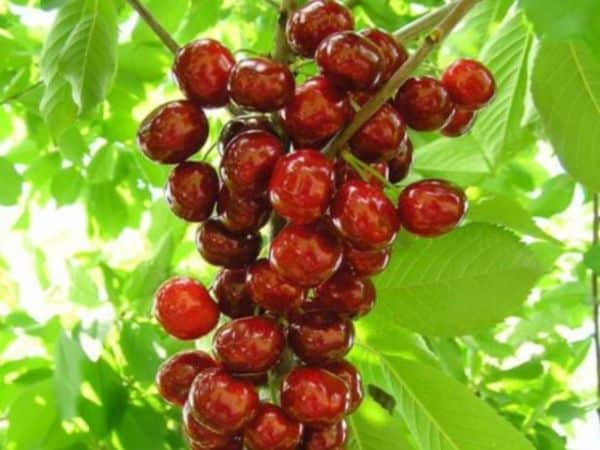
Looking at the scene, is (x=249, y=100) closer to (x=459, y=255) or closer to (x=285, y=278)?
(x=285, y=278)

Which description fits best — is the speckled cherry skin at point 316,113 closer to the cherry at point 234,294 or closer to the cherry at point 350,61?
the cherry at point 350,61

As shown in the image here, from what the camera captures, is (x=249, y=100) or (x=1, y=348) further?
(x=1, y=348)

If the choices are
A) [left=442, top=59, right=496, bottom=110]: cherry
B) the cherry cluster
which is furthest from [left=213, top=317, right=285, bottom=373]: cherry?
[left=442, top=59, right=496, bottom=110]: cherry

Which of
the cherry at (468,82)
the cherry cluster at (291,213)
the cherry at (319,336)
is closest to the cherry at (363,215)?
the cherry cluster at (291,213)

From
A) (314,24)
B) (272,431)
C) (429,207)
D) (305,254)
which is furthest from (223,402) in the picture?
(314,24)

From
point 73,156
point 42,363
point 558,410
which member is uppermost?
point 73,156

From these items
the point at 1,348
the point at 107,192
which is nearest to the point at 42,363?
the point at 1,348
